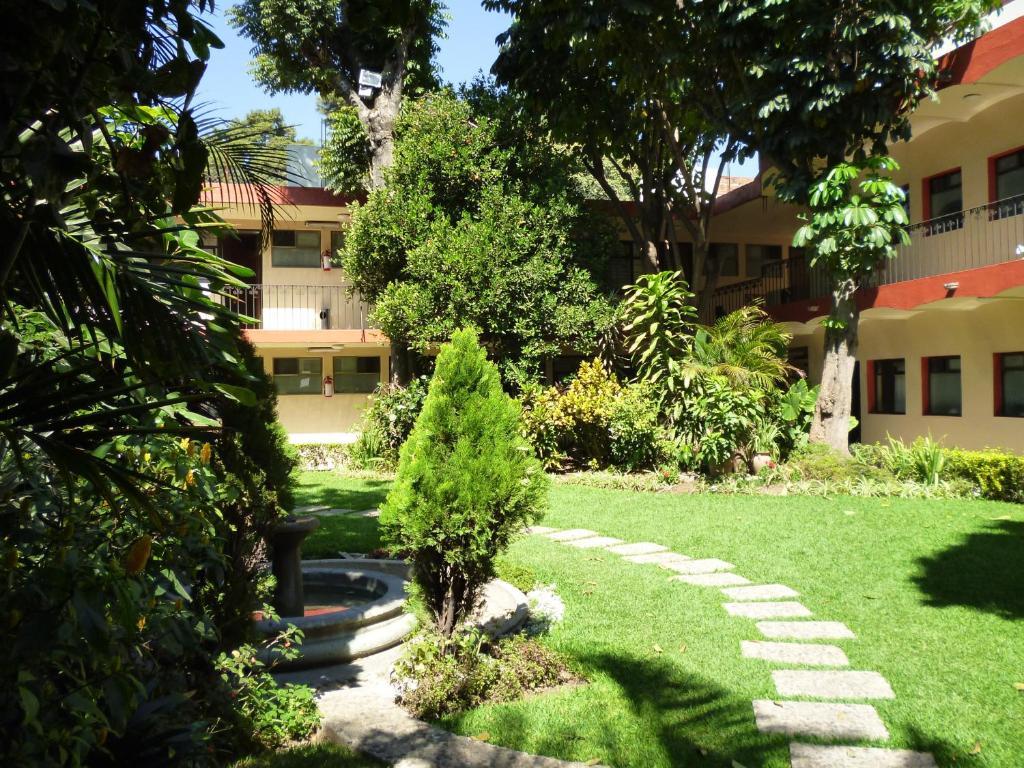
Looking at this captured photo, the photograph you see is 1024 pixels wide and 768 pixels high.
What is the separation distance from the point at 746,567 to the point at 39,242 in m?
7.13

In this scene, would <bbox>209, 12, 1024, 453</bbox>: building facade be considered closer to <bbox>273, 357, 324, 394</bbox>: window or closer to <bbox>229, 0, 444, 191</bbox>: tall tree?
<bbox>273, 357, 324, 394</bbox>: window

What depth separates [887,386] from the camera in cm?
1767

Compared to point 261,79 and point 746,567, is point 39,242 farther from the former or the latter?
point 261,79

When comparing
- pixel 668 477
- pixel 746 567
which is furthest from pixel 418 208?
pixel 746 567

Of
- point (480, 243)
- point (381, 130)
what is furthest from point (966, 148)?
point (381, 130)

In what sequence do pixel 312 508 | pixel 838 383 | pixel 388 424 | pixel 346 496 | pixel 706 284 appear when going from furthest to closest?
pixel 706 284, pixel 388 424, pixel 346 496, pixel 838 383, pixel 312 508

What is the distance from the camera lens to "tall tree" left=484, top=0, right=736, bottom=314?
14.0 m

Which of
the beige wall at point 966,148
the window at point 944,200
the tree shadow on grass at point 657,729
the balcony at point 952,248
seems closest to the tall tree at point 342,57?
the balcony at point 952,248

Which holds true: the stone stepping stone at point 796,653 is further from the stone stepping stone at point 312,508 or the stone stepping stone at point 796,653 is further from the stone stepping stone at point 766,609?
the stone stepping stone at point 312,508

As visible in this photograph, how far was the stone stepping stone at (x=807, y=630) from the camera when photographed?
18.7 ft

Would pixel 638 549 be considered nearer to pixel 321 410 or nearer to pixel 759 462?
pixel 759 462

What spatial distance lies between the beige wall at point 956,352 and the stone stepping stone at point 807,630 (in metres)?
10.1

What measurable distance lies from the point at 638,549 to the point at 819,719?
4.58m

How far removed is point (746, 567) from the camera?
310 inches
